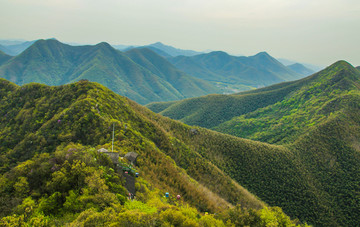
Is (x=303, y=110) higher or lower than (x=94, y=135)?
lower

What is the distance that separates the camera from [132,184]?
2591 centimetres

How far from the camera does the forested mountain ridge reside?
59.7ft

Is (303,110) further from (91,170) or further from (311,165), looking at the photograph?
(91,170)

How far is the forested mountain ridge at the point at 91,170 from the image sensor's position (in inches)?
717

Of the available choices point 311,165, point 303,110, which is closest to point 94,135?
point 311,165

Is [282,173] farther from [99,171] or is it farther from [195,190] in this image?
[99,171]

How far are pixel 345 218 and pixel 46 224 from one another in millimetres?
99928

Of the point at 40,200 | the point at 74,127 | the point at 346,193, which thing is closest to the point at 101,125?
the point at 74,127

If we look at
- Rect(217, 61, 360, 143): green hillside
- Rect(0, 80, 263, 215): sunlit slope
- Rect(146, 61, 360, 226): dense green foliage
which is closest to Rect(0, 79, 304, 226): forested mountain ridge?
Rect(0, 80, 263, 215): sunlit slope

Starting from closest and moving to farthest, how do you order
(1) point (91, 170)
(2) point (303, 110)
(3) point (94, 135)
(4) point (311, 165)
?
(1) point (91, 170) < (3) point (94, 135) < (4) point (311, 165) < (2) point (303, 110)

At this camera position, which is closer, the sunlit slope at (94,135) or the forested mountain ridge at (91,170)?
the forested mountain ridge at (91,170)

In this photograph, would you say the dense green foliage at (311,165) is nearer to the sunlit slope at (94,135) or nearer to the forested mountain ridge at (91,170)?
the forested mountain ridge at (91,170)

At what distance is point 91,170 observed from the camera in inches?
838

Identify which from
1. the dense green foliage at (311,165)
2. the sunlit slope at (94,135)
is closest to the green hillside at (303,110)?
the dense green foliage at (311,165)
